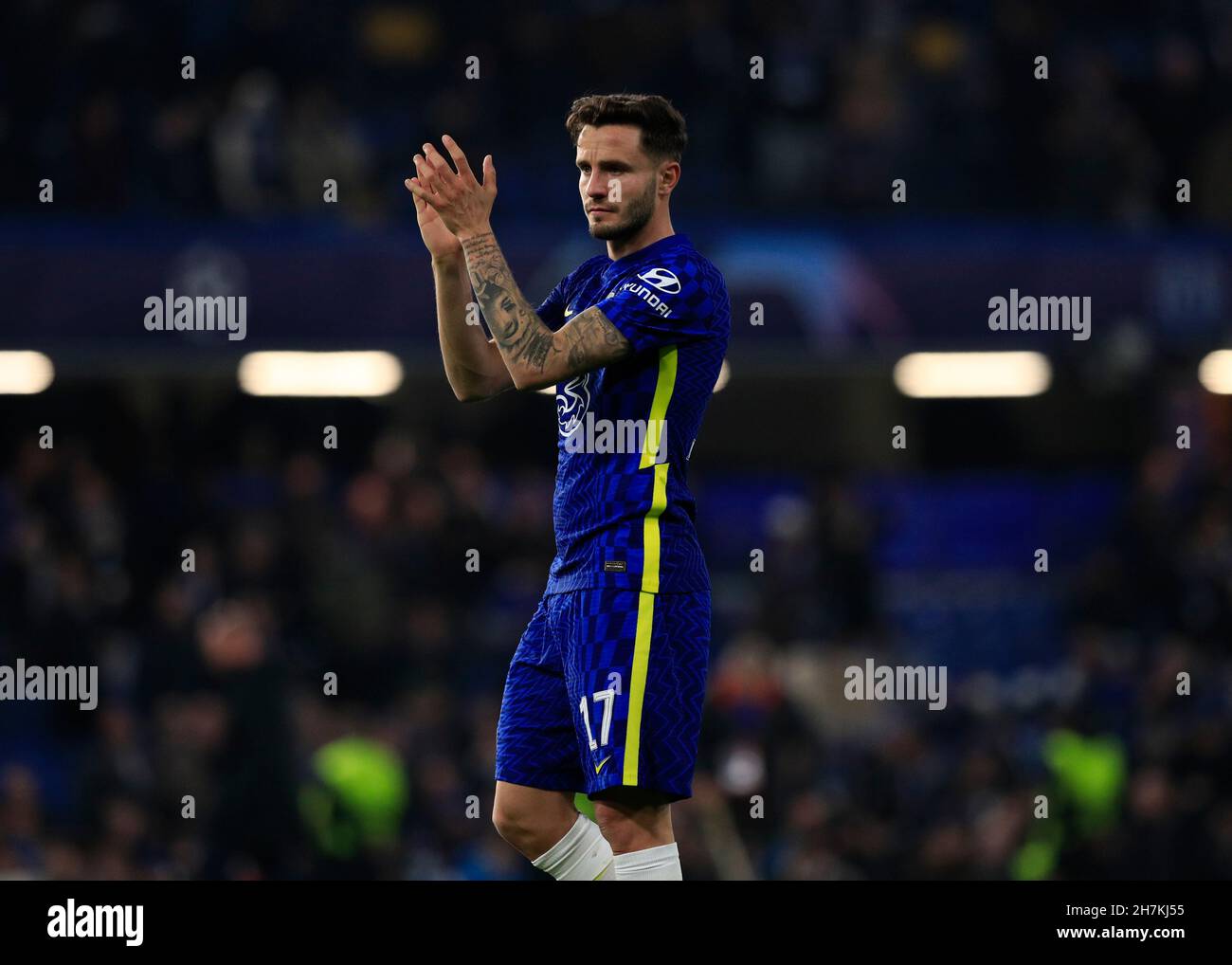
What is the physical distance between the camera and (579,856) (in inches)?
203

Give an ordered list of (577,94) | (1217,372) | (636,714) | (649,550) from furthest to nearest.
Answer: (577,94) → (1217,372) → (649,550) → (636,714)

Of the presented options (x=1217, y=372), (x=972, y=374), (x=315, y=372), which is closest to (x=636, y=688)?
(x=315, y=372)

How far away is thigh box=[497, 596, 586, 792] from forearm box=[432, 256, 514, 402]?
649 millimetres

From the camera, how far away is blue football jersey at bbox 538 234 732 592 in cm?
500

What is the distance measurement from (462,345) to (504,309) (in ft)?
1.29

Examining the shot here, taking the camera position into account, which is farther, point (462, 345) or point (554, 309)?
point (554, 309)

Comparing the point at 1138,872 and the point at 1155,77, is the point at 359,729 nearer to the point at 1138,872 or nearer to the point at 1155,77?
the point at 1138,872

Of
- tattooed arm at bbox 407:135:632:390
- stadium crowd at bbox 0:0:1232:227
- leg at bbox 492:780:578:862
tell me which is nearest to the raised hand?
tattooed arm at bbox 407:135:632:390

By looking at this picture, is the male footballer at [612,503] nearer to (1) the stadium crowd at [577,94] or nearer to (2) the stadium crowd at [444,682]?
(2) the stadium crowd at [444,682]

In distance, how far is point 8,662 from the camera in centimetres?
1160

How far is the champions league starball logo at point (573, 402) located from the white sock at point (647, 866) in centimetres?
109

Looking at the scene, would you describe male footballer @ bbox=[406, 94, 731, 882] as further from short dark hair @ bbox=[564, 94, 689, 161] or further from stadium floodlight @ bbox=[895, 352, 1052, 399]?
stadium floodlight @ bbox=[895, 352, 1052, 399]

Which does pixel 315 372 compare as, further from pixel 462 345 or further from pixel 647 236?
pixel 647 236
